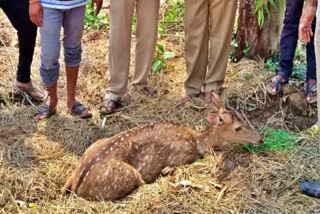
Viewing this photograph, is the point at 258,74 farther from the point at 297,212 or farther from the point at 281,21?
the point at 297,212

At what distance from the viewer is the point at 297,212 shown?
4.37 metres

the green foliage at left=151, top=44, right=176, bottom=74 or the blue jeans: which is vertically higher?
the blue jeans

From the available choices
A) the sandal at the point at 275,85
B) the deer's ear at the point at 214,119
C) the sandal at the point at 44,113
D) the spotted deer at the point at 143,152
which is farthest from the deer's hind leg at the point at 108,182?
the sandal at the point at 275,85

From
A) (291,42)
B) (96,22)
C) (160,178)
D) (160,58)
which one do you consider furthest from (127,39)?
(96,22)

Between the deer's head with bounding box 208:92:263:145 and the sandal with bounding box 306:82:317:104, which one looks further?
the sandal with bounding box 306:82:317:104

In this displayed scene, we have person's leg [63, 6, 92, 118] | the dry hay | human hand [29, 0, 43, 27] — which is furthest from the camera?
person's leg [63, 6, 92, 118]

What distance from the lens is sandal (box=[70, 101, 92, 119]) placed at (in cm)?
558

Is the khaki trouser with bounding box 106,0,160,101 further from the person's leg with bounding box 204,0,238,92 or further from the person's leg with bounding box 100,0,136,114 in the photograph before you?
the person's leg with bounding box 204,0,238,92

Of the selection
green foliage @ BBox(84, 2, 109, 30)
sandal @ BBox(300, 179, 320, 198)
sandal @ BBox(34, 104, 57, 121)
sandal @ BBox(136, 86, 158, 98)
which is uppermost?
green foliage @ BBox(84, 2, 109, 30)

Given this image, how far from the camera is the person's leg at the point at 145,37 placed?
551 centimetres

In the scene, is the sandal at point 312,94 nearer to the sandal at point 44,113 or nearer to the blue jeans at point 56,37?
the blue jeans at point 56,37

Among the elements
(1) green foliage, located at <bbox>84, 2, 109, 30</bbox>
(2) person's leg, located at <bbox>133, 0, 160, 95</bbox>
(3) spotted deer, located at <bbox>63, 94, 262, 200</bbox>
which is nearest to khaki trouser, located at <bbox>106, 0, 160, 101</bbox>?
(2) person's leg, located at <bbox>133, 0, 160, 95</bbox>

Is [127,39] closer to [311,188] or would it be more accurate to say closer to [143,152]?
[143,152]

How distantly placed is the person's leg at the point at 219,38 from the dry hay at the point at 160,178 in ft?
0.70
